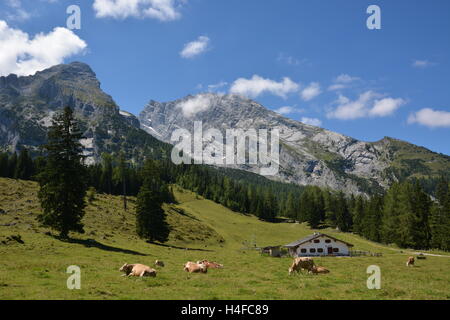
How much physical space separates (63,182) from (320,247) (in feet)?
180

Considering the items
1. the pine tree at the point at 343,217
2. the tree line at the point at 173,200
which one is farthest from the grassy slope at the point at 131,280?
the pine tree at the point at 343,217

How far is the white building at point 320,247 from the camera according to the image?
231 ft

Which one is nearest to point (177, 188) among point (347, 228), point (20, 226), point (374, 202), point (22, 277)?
point (347, 228)

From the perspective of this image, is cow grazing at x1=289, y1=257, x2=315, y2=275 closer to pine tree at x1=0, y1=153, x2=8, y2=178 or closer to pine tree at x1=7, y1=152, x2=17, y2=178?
pine tree at x1=0, y1=153, x2=8, y2=178

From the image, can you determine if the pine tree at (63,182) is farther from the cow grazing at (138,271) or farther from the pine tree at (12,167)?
the pine tree at (12,167)

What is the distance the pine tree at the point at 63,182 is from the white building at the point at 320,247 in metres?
46.0

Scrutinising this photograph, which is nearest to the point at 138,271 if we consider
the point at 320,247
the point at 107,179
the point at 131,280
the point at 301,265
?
the point at 131,280


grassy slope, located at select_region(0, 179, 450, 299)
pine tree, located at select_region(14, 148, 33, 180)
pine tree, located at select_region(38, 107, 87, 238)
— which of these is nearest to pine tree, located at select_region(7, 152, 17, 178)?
pine tree, located at select_region(14, 148, 33, 180)

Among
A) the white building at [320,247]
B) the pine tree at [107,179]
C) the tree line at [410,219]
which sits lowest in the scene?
the white building at [320,247]

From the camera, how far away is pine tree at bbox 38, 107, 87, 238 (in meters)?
41.5

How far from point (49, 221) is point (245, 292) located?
113 feet

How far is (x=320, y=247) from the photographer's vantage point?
71750mm

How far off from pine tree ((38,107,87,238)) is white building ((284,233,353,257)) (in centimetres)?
4605

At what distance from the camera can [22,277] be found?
62.6 feet
